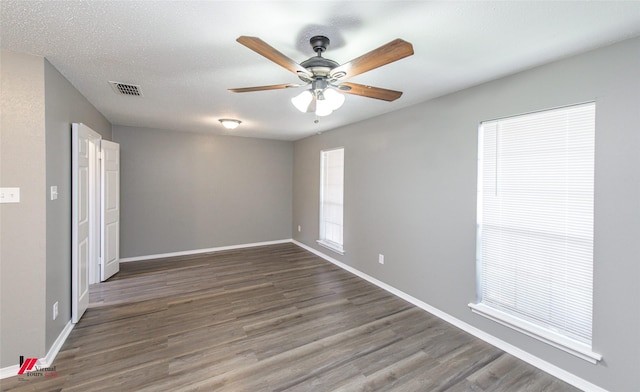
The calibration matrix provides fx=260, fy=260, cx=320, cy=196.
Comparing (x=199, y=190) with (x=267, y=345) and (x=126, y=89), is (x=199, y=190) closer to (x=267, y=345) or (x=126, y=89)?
(x=126, y=89)

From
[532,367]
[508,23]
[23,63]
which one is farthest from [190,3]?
[532,367]

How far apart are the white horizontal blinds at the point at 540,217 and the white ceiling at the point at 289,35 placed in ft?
1.91

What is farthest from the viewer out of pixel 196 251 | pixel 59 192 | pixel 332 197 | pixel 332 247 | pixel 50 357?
pixel 196 251

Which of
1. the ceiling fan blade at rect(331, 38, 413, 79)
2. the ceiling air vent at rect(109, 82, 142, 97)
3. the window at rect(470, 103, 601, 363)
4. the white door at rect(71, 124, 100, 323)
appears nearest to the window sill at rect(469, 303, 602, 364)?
the window at rect(470, 103, 601, 363)

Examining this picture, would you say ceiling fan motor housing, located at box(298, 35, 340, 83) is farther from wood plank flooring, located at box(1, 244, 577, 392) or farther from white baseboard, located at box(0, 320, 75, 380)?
white baseboard, located at box(0, 320, 75, 380)

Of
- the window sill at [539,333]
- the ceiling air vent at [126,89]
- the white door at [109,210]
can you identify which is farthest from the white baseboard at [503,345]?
the white door at [109,210]

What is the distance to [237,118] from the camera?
402 cm

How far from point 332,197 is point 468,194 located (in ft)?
8.79

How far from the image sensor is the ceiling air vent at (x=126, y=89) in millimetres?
2688

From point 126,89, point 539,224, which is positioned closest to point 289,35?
point 126,89

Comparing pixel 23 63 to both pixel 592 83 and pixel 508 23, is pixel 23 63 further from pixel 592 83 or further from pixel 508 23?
pixel 592 83

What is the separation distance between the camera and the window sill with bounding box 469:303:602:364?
1.91 metres

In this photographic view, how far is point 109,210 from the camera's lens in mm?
3900

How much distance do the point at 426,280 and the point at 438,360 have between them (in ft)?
3.31
